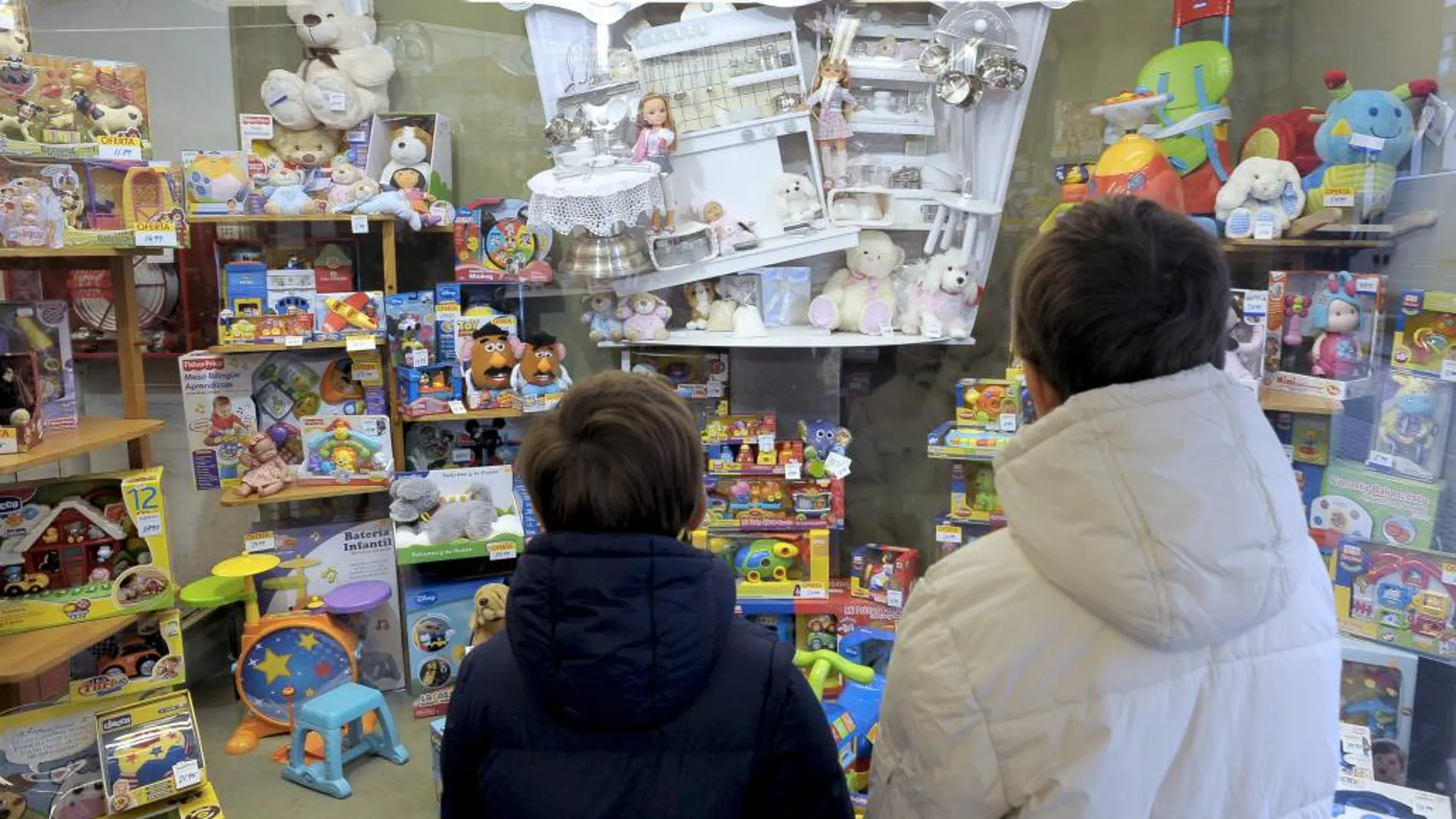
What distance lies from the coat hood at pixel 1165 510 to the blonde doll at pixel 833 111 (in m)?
2.50

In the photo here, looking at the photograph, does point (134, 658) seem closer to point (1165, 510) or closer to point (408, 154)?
point (408, 154)

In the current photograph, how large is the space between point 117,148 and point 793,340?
1.99 meters

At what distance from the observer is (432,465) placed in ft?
12.4

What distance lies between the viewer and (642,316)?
11.4 feet

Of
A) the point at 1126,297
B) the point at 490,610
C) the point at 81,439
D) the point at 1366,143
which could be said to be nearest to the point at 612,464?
the point at 1126,297

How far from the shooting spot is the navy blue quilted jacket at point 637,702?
116 cm

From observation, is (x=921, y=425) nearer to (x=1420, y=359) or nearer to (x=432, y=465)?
(x=1420, y=359)

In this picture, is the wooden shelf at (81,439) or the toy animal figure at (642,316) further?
the toy animal figure at (642,316)

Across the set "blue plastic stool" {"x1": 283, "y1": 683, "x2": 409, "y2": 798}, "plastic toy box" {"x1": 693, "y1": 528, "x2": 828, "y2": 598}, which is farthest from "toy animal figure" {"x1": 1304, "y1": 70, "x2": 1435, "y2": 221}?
"blue plastic stool" {"x1": 283, "y1": 683, "x2": 409, "y2": 798}

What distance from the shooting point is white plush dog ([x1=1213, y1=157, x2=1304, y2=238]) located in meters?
2.92

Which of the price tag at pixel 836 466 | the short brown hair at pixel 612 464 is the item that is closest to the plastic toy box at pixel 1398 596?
the price tag at pixel 836 466

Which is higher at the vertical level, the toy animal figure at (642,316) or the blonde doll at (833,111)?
the blonde doll at (833,111)

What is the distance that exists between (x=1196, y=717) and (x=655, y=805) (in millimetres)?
599

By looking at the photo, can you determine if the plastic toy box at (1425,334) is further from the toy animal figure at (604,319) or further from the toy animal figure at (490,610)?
the toy animal figure at (490,610)
